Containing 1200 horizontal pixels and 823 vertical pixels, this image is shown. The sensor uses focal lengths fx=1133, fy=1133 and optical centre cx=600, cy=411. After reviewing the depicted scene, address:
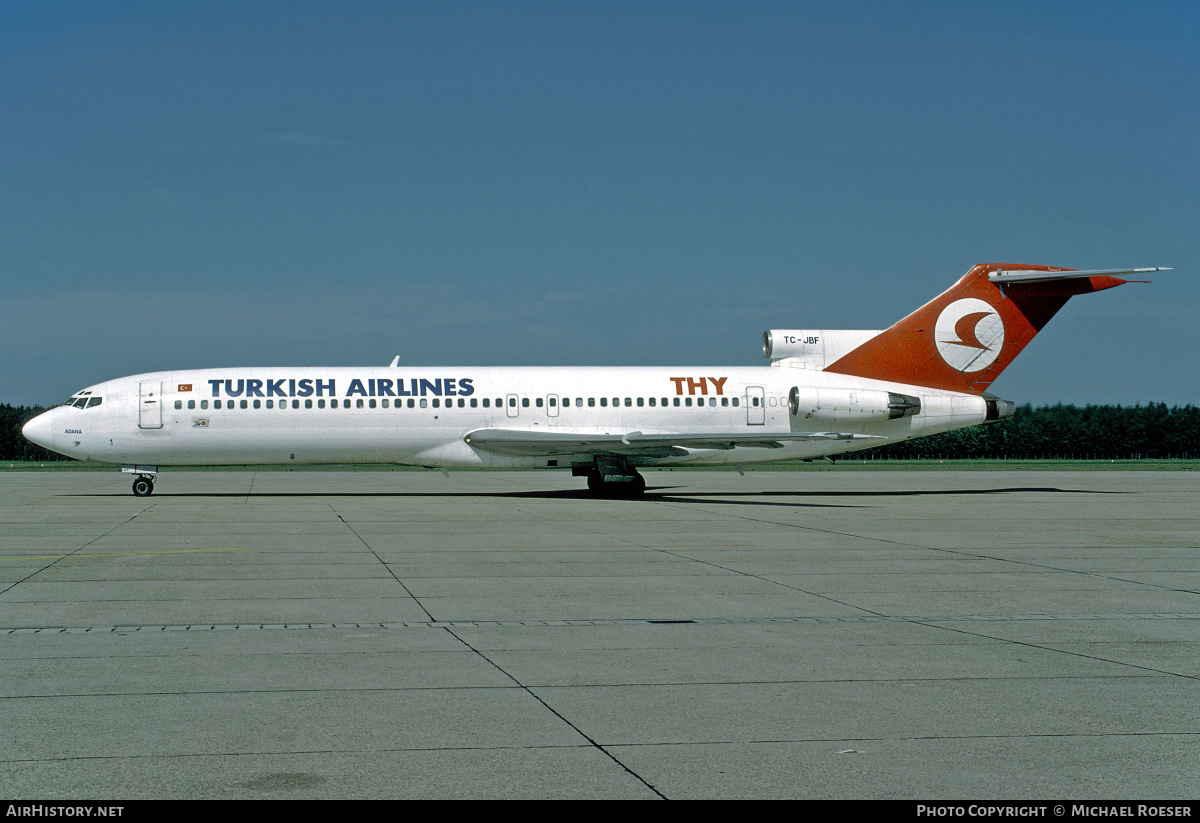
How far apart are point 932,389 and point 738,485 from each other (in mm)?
8566

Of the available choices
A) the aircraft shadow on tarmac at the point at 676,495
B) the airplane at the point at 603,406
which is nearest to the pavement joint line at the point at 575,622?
the aircraft shadow on tarmac at the point at 676,495

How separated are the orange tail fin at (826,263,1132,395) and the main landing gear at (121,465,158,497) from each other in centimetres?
1991

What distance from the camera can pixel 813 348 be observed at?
33031mm

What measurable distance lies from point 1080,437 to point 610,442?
362ft

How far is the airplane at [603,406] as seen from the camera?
2953 cm

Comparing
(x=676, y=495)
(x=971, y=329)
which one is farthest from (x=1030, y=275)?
(x=676, y=495)

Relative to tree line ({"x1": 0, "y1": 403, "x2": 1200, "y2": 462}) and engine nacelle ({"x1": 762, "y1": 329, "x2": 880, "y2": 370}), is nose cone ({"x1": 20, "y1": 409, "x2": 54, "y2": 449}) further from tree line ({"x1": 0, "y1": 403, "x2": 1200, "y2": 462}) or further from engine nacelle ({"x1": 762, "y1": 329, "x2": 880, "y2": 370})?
tree line ({"x1": 0, "y1": 403, "x2": 1200, "y2": 462})

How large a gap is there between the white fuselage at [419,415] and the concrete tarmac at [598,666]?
10.7 metres

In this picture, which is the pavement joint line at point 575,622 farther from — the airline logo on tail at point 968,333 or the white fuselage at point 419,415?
the airline logo on tail at point 968,333

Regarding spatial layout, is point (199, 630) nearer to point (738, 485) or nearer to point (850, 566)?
point (850, 566)

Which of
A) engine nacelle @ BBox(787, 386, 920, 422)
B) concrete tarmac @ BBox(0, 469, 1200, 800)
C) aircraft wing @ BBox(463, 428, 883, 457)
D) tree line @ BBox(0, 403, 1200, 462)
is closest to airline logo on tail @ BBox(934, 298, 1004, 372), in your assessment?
engine nacelle @ BBox(787, 386, 920, 422)

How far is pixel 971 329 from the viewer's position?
3222 cm

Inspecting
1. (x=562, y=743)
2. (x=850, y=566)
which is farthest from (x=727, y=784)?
(x=850, y=566)

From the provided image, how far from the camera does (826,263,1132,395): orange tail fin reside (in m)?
32.2
